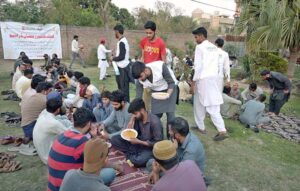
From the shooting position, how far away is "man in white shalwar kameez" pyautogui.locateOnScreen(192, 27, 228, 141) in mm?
4520

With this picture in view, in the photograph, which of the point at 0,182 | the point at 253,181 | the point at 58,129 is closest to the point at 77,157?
the point at 58,129

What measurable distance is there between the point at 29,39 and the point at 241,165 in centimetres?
1111

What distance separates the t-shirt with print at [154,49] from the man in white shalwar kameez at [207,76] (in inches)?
22.7

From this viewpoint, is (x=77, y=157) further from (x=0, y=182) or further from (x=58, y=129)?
(x=0, y=182)

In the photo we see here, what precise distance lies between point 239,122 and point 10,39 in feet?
32.9

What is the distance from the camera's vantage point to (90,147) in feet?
6.60

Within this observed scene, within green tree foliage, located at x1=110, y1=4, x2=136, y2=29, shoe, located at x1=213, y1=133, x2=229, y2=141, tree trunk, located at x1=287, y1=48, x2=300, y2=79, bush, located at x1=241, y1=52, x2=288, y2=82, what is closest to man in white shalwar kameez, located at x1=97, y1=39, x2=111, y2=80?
bush, located at x1=241, y1=52, x2=288, y2=82

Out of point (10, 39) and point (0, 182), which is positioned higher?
point (10, 39)

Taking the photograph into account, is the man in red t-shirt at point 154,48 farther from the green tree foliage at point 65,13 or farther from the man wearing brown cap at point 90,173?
the green tree foliage at point 65,13

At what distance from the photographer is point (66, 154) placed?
249 cm

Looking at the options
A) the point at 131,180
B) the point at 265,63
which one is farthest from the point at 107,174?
the point at 265,63

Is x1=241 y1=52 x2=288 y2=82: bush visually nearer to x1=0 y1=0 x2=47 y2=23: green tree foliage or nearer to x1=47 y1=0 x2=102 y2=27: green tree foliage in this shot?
x1=47 y1=0 x2=102 y2=27: green tree foliage

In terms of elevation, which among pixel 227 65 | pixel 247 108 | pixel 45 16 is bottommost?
pixel 247 108

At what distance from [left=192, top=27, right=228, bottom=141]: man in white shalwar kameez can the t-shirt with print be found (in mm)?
576
